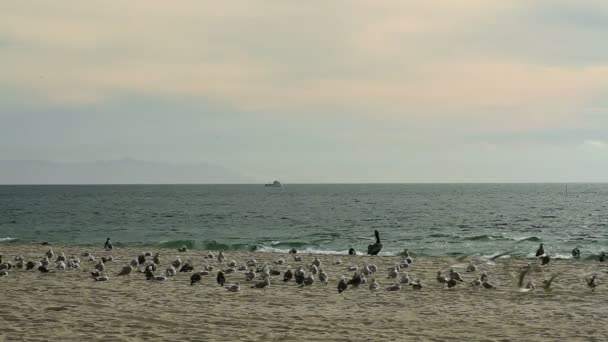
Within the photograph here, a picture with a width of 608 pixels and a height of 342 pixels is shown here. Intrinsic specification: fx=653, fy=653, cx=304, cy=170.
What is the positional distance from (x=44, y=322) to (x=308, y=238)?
43.3 metres

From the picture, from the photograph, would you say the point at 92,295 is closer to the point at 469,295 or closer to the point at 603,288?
the point at 469,295

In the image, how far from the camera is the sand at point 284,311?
48.9 feet

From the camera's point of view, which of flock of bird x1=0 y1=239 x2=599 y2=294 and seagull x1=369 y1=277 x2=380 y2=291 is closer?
seagull x1=369 y1=277 x2=380 y2=291

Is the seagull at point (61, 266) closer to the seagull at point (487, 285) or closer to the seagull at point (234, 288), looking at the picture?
the seagull at point (234, 288)

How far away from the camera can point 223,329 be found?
1532 centimetres

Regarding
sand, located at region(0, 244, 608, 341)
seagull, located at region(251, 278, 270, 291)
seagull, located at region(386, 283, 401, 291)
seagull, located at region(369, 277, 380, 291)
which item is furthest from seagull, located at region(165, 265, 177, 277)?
seagull, located at region(386, 283, 401, 291)

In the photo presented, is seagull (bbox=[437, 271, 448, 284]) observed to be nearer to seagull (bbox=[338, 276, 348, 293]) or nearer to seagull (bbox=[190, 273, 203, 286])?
seagull (bbox=[338, 276, 348, 293])

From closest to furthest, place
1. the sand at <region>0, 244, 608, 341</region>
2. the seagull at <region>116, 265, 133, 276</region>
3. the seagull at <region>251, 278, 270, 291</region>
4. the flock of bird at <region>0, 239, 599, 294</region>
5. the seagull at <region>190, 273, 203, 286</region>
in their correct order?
the sand at <region>0, 244, 608, 341</region> → the seagull at <region>251, 278, 270, 291</region> → the flock of bird at <region>0, 239, 599, 294</region> → the seagull at <region>190, 273, 203, 286</region> → the seagull at <region>116, 265, 133, 276</region>

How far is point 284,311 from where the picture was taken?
17.8 meters

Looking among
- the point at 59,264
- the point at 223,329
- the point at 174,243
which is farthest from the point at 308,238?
the point at 223,329

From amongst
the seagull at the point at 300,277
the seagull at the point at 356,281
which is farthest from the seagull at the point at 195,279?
the seagull at the point at 356,281

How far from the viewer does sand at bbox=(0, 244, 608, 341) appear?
14.9 meters

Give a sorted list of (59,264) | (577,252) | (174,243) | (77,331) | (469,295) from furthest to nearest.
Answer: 1. (174,243)
2. (577,252)
3. (59,264)
4. (469,295)
5. (77,331)

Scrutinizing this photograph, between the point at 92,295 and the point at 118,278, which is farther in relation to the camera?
the point at 118,278
